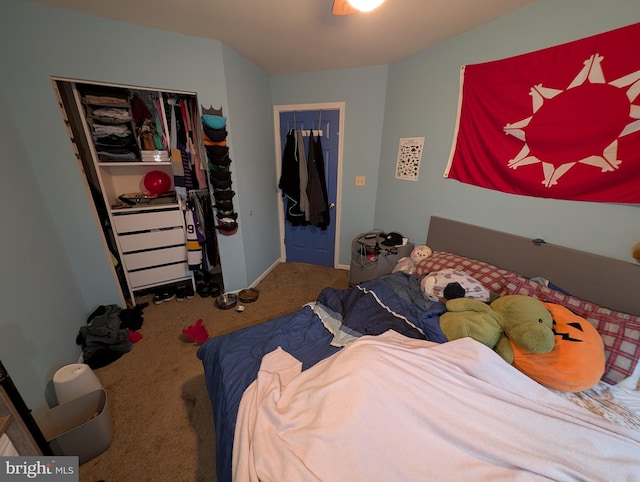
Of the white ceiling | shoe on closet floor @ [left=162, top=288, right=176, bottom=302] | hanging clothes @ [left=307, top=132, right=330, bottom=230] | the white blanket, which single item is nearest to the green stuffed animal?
the white blanket

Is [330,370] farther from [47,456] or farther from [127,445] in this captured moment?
[127,445]

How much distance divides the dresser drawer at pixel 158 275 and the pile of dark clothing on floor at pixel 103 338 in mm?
355

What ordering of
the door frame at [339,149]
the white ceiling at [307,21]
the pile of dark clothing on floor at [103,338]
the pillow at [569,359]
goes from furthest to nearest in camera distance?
the door frame at [339,149]
the pile of dark clothing on floor at [103,338]
the white ceiling at [307,21]
the pillow at [569,359]

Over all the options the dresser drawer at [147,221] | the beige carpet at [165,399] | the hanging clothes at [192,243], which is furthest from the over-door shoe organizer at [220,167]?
the beige carpet at [165,399]

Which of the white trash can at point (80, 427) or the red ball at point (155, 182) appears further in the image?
the red ball at point (155, 182)

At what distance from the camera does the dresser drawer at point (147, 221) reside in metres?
2.12

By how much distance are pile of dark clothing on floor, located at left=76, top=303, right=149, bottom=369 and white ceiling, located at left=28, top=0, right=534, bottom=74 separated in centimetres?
220

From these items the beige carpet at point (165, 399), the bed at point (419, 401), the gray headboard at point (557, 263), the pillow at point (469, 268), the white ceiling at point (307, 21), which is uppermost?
the white ceiling at point (307, 21)

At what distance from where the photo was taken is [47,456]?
816mm

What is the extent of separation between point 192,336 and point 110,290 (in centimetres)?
94

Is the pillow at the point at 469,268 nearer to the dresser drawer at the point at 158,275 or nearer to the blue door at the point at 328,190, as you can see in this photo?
the blue door at the point at 328,190

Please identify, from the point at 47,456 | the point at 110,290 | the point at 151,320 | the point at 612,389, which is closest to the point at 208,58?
the point at 110,290

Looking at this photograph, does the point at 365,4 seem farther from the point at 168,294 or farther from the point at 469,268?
the point at 168,294

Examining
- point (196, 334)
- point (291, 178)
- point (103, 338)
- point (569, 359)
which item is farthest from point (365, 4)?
point (103, 338)
